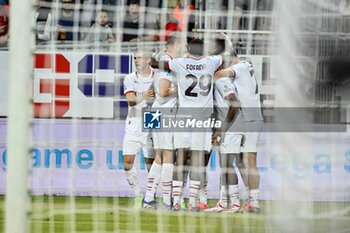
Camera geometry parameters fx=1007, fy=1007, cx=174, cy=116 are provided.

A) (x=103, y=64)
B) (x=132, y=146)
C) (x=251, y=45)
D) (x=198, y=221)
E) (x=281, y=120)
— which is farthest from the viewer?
(x=132, y=146)

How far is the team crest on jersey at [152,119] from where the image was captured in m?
5.61

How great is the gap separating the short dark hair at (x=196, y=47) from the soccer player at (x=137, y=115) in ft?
1.04

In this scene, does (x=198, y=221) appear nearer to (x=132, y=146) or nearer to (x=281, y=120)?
(x=132, y=146)

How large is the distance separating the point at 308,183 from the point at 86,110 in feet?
6.36

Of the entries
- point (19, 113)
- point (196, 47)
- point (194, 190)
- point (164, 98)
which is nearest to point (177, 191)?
point (194, 190)

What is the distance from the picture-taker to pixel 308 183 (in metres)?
3.69

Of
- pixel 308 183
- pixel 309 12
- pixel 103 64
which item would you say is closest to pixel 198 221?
pixel 103 64

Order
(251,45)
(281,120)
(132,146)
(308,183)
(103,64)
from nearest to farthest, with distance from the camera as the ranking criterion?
(281,120), (308,183), (251,45), (103,64), (132,146)

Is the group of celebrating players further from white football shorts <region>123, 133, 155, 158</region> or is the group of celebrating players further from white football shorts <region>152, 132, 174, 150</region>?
white football shorts <region>123, 133, 155, 158</region>

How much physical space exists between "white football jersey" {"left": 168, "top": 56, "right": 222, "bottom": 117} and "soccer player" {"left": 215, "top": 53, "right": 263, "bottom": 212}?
0.08m

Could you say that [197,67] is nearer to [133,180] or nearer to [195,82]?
[195,82]

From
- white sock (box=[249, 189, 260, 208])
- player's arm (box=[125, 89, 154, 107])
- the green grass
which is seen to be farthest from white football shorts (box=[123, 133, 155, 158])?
white sock (box=[249, 189, 260, 208])

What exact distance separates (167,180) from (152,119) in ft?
1.54

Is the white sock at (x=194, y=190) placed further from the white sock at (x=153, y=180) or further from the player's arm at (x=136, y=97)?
the player's arm at (x=136, y=97)
